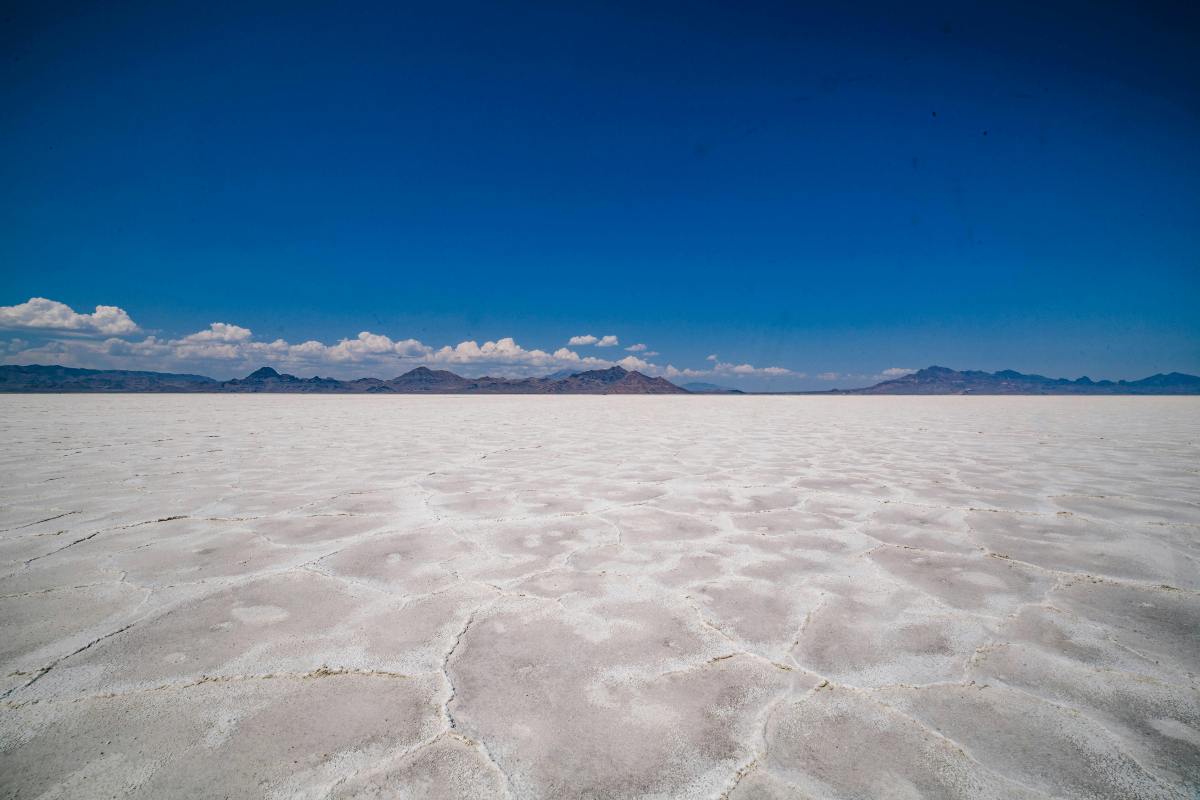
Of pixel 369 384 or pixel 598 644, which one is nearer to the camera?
pixel 598 644

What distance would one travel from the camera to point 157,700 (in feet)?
4.07

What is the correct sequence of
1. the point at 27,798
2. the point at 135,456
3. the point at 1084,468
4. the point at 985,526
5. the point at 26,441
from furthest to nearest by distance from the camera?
the point at 26,441, the point at 135,456, the point at 1084,468, the point at 985,526, the point at 27,798

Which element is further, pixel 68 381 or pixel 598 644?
pixel 68 381

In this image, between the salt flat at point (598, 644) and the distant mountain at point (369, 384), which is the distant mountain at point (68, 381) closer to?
the distant mountain at point (369, 384)

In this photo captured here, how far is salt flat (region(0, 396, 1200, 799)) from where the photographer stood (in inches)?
40.8

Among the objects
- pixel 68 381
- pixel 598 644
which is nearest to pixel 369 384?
pixel 68 381

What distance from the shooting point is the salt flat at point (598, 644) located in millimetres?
1036

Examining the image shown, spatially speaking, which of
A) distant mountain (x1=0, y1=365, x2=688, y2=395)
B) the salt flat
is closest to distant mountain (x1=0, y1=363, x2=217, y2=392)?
distant mountain (x1=0, y1=365, x2=688, y2=395)

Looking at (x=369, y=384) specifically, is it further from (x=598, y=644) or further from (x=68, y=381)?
Result: (x=598, y=644)

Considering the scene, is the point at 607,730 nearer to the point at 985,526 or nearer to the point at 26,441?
the point at 985,526

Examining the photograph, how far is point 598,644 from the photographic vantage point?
1536 millimetres

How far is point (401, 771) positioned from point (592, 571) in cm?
117

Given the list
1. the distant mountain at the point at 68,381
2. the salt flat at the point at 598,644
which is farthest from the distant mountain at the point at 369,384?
the salt flat at the point at 598,644

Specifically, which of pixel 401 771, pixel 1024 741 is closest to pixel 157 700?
pixel 401 771
